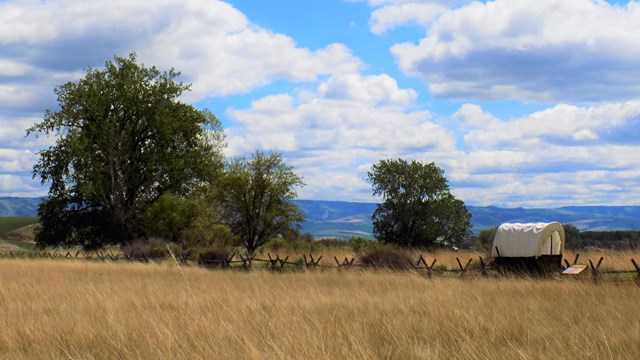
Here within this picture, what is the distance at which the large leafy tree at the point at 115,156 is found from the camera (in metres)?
40.8

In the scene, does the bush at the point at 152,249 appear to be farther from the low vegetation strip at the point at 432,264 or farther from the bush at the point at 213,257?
the bush at the point at 213,257

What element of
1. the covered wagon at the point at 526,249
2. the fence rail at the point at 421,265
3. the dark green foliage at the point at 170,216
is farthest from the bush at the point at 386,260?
the dark green foliage at the point at 170,216

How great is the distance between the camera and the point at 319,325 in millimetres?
8617

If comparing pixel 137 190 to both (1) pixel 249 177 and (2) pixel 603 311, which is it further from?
(2) pixel 603 311

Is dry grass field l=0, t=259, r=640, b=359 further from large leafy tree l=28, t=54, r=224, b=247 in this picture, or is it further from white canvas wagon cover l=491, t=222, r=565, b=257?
large leafy tree l=28, t=54, r=224, b=247

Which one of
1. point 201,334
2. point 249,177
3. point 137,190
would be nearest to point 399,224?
point 249,177

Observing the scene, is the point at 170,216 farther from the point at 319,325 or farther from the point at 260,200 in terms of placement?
the point at 319,325

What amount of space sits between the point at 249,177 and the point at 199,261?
21503mm

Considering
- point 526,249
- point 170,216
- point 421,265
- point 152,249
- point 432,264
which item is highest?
point 170,216

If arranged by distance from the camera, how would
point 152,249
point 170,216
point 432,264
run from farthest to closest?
point 170,216, point 152,249, point 432,264

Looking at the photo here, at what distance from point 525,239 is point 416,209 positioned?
42.1 meters

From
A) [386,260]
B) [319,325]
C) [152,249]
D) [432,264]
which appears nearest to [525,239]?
[432,264]

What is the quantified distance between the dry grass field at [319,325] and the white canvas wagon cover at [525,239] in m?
8.46

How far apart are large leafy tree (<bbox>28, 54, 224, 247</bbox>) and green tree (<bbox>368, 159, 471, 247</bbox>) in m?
26.6
